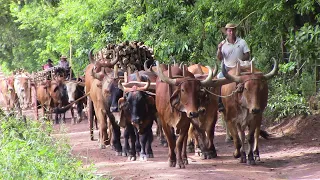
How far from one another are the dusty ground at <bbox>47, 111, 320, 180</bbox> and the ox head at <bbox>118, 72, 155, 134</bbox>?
0.71 meters

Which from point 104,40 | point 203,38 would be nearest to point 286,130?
point 203,38

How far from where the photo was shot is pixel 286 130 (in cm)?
1672

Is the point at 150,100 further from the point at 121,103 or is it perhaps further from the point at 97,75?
the point at 97,75

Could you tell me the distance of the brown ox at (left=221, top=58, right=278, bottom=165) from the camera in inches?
474

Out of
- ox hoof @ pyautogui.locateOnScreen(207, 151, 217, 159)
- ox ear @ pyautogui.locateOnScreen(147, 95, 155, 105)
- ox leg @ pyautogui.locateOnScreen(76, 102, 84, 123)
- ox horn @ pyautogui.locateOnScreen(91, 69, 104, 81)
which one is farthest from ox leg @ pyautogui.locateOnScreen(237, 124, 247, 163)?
ox leg @ pyautogui.locateOnScreen(76, 102, 84, 123)

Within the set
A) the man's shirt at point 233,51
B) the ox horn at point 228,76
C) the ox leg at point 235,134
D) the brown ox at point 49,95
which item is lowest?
the ox leg at point 235,134

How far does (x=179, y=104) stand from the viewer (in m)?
11.6

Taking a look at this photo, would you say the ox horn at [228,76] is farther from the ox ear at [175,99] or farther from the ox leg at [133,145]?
the ox leg at [133,145]

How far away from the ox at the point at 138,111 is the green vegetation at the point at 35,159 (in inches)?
51.0

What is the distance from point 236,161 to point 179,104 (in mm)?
1726

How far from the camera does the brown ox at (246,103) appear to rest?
474 inches

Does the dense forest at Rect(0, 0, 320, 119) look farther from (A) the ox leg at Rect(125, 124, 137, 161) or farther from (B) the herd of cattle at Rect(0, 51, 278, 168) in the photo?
(A) the ox leg at Rect(125, 124, 137, 161)

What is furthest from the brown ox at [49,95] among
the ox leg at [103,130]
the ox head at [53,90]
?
the ox leg at [103,130]

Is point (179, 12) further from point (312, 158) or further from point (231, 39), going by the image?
point (312, 158)
